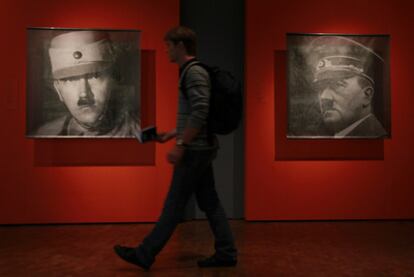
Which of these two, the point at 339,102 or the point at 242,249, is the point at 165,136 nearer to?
the point at 242,249

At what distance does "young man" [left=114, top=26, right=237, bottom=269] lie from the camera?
281cm

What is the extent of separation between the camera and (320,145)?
4633 millimetres

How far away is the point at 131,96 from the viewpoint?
4.40 metres

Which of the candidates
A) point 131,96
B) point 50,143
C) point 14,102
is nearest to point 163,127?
point 131,96

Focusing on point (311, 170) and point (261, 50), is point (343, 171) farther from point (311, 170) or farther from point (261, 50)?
point (261, 50)

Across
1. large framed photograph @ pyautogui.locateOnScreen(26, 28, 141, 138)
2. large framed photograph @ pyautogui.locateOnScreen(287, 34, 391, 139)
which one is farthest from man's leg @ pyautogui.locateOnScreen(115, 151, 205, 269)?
large framed photograph @ pyautogui.locateOnScreen(287, 34, 391, 139)

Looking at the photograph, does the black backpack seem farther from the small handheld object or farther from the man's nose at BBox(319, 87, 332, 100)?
the man's nose at BBox(319, 87, 332, 100)

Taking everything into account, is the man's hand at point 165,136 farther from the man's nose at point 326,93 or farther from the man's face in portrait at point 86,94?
the man's nose at point 326,93

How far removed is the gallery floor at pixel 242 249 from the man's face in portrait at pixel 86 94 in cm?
103

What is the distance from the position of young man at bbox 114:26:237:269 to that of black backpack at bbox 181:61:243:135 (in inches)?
2.1

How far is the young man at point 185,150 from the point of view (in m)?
2.81

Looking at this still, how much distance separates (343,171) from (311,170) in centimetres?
32

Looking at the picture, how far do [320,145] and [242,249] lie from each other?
1553 millimetres

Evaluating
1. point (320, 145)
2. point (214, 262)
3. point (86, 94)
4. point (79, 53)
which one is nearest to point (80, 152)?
point (86, 94)
